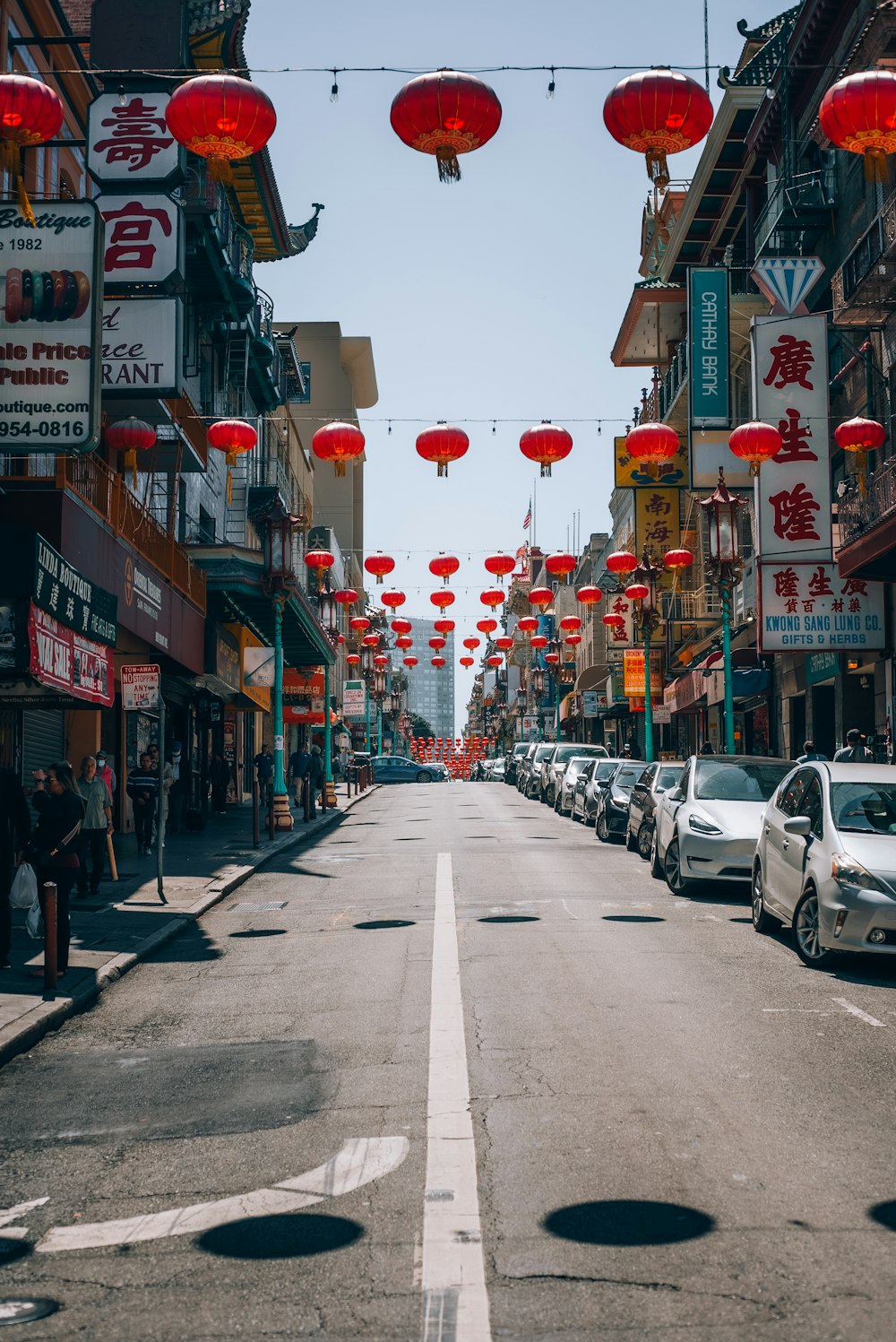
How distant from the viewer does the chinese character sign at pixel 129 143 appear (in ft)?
72.1

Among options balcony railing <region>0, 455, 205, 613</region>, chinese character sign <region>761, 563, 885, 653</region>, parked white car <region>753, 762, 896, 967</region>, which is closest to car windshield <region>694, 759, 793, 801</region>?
parked white car <region>753, 762, 896, 967</region>

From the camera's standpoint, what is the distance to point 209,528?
3672 centimetres

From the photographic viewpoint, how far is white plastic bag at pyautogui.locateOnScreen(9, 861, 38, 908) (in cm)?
1155

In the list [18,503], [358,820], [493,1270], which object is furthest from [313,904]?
[358,820]

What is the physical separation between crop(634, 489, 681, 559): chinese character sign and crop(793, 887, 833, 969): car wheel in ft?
127

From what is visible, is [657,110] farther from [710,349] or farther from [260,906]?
[710,349]

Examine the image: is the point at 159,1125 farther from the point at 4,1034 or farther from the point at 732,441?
the point at 732,441

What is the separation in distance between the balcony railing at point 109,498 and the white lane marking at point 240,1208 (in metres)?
11.9

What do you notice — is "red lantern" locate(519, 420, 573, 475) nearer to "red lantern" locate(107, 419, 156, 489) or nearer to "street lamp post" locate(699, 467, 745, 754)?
"red lantern" locate(107, 419, 156, 489)

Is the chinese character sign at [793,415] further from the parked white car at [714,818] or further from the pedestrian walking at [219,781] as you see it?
the pedestrian walking at [219,781]

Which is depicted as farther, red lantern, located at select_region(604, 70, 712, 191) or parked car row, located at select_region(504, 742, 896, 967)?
red lantern, located at select_region(604, 70, 712, 191)

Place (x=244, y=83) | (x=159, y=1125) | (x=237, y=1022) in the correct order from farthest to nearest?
(x=244, y=83) < (x=237, y=1022) < (x=159, y=1125)

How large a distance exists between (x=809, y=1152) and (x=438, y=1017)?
141 inches

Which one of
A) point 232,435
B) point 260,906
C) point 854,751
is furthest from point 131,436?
point 854,751
